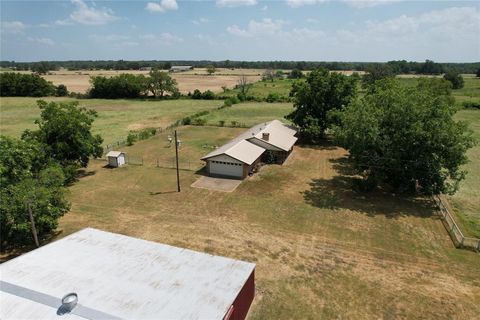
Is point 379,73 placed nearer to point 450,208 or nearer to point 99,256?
point 450,208

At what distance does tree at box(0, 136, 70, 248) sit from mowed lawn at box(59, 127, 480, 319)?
8.25 ft

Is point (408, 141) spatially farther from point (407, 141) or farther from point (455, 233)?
point (455, 233)

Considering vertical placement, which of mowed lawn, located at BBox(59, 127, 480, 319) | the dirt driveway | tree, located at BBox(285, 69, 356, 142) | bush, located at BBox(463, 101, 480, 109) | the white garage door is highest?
tree, located at BBox(285, 69, 356, 142)

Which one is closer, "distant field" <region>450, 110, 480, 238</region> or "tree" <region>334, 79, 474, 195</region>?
"distant field" <region>450, 110, 480, 238</region>

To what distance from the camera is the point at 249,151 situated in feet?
107

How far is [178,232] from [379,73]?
4103 inches

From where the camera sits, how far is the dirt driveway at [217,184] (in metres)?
27.9

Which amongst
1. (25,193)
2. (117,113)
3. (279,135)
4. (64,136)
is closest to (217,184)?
(279,135)

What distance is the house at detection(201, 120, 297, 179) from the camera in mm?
30172

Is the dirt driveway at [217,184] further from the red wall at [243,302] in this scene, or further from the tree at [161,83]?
the tree at [161,83]

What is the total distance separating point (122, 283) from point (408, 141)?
2239 centimetres

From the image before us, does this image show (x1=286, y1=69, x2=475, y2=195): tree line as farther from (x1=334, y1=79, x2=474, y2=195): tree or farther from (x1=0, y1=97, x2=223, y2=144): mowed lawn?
(x1=0, y1=97, x2=223, y2=144): mowed lawn

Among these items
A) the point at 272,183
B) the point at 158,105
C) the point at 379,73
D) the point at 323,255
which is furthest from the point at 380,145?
the point at 379,73

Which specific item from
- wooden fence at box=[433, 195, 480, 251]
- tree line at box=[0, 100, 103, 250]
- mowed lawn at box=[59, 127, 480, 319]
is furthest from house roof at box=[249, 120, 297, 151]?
tree line at box=[0, 100, 103, 250]
